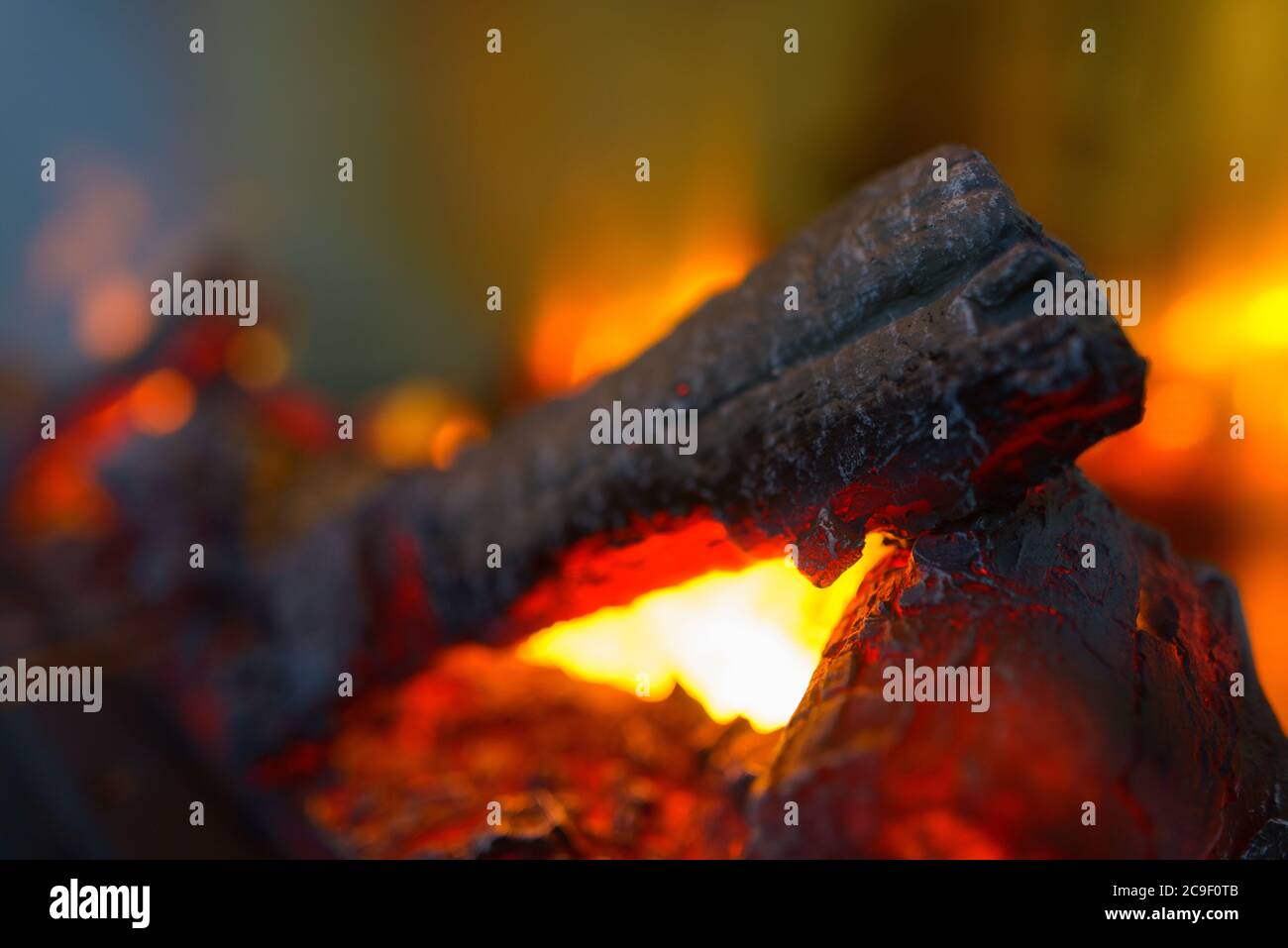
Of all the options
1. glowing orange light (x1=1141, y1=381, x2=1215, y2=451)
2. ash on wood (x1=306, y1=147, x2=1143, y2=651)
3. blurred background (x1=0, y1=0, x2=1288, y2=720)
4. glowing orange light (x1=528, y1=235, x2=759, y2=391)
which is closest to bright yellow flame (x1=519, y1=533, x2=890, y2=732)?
ash on wood (x1=306, y1=147, x2=1143, y2=651)

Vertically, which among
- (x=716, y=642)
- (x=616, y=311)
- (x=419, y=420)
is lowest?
(x=716, y=642)

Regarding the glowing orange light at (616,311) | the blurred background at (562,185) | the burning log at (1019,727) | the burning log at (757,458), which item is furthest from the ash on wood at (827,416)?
the glowing orange light at (616,311)

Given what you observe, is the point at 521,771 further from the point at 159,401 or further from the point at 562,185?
the point at 159,401

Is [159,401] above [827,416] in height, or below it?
above

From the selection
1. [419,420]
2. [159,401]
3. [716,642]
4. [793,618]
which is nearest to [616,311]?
[419,420]

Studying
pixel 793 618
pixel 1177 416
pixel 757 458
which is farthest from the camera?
pixel 1177 416

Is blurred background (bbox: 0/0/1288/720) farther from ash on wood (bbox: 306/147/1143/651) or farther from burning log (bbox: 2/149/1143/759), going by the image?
ash on wood (bbox: 306/147/1143/651)

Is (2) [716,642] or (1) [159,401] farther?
(1) [159,401]
